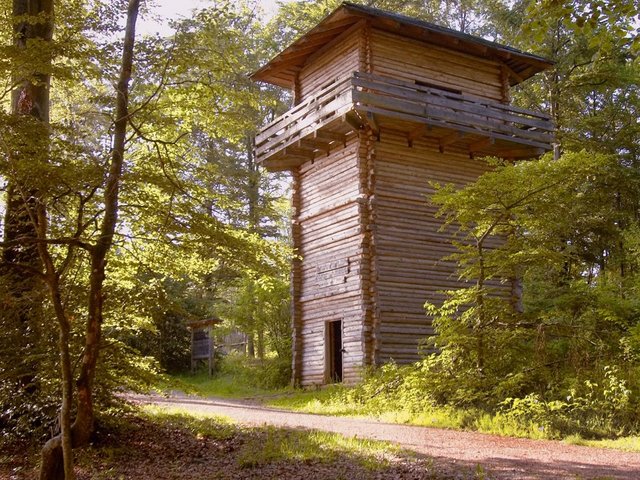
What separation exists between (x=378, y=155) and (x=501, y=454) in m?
11.8

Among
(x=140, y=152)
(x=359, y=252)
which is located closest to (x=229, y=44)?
(x=140, y=152)

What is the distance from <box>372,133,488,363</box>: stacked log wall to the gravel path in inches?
254

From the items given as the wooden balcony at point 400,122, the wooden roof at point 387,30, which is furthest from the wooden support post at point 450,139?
the wooden roof at point 387,30

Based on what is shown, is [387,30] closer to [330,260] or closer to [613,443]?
[330,260]

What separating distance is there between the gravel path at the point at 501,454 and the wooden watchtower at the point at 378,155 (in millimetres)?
6648

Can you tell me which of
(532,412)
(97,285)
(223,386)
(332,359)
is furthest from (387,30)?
(223,386)

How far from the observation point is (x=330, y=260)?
1972 cm

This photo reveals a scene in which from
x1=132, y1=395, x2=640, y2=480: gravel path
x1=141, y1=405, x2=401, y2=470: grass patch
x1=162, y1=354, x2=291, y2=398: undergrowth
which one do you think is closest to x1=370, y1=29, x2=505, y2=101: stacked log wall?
x1=162, y1=354, x2=291, y2=398: undergrowth

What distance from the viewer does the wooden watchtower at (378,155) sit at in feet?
58.6

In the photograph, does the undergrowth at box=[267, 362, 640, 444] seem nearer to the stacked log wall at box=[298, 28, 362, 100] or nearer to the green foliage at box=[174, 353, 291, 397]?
the green foliage at box=[174, 353, 291, 397]

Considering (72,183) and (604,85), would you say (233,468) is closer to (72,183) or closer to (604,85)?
(72,183)

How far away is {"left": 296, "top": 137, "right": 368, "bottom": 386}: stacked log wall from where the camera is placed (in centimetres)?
1834

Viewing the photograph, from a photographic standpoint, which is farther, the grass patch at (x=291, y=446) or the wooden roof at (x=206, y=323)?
the wooden roof at (x=206, y=323)

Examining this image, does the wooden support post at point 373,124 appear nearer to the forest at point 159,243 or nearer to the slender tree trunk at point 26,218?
the forest at point 159,243
